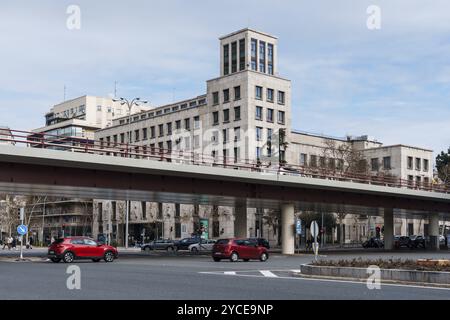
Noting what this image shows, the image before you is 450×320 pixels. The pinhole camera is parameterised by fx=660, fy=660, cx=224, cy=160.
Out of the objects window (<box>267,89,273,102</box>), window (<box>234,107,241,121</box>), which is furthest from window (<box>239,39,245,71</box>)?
window (<box>234,107,241,121</box>)

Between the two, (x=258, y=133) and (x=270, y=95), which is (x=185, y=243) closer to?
(x=258, y=133)

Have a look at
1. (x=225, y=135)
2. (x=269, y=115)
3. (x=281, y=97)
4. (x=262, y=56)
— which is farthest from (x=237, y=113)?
(x=262, y=56)

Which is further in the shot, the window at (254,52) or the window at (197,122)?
the window at (254,52)

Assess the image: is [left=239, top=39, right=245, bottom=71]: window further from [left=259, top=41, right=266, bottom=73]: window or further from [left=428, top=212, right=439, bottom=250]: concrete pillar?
[left=428, top=212, right=439, bottom=250]: concrete pillar

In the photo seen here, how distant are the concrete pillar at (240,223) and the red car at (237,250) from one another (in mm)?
12907

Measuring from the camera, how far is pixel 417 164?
11669 cm

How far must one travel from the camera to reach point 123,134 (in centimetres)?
11612

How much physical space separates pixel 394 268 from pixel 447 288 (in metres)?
2.65

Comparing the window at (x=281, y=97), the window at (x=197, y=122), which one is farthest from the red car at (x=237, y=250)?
the window at (x=197, y=122)

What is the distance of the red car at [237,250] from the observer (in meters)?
38.6

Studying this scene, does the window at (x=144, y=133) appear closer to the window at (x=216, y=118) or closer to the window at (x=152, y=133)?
the window at (x=152, y=133)
